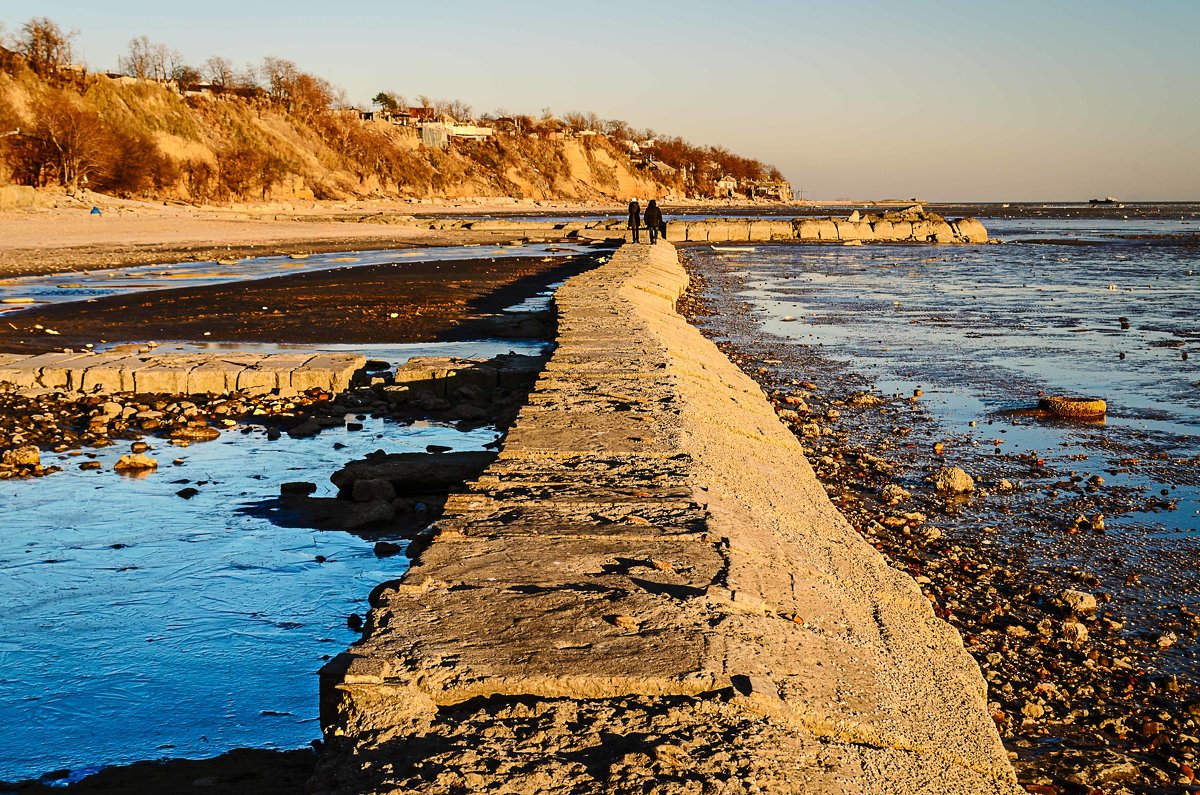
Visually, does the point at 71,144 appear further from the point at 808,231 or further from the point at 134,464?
the point at 134,464

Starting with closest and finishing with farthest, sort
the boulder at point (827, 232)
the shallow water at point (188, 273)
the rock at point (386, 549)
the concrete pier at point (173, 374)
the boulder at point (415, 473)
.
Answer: the rock at point (386, 549)
the boulder at point (415, 473)
the concrete pier at point (173, 374)
the shallow water at point (188, 273)
the boulder at point (827, 232)

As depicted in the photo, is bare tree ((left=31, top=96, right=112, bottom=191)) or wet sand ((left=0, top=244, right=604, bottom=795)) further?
bare tree ((left=31, top=96, right=112, bottom=191))

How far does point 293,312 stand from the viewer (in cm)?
1493

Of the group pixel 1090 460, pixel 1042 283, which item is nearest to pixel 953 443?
pixel 1090 460

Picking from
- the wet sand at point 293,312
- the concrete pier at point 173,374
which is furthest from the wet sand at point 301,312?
the concrete pier at point 173,374

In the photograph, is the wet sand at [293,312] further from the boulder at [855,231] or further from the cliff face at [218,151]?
the cliff face at [218,151]

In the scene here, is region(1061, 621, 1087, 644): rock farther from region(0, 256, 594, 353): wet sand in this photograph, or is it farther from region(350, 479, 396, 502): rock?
region(0, 256, 594, 353): wet sand

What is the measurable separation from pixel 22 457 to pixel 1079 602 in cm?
580

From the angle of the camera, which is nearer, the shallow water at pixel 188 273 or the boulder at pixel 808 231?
the shallow water at pixel 188 273

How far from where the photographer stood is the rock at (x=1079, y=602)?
445 centimetres

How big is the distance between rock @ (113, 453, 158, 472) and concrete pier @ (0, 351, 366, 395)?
91.0 inches

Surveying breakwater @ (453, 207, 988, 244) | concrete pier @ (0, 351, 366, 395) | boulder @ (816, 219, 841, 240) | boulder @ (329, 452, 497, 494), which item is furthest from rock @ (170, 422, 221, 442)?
boulder @ (816, 219, 841, 240)

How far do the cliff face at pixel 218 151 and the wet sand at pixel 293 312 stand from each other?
32.0 m

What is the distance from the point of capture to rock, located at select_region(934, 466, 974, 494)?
20.9ft
